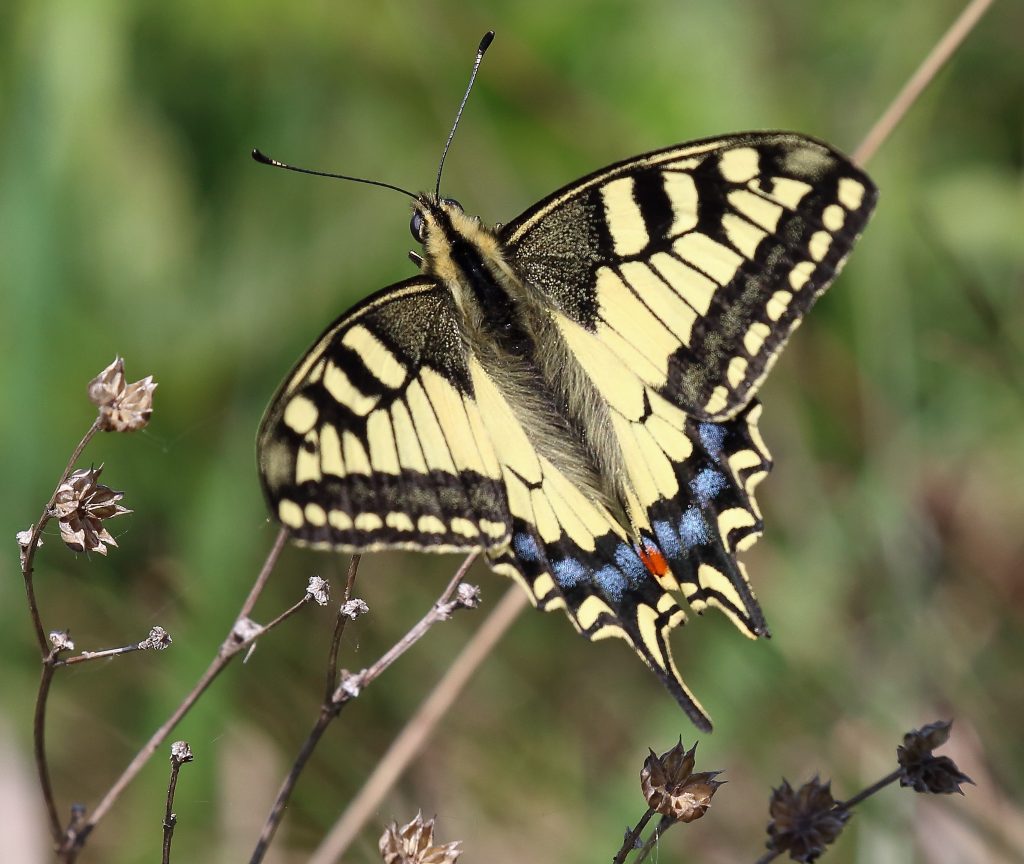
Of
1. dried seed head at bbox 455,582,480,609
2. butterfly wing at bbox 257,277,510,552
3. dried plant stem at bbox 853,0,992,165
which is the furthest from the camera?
dried plant stem at bbox 853,0,992,165

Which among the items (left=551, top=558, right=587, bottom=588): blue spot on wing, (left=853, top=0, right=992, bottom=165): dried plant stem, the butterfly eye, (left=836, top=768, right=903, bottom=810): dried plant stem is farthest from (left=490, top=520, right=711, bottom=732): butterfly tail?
(left=853, top=0, right=992, bottom=165): dried plant stem

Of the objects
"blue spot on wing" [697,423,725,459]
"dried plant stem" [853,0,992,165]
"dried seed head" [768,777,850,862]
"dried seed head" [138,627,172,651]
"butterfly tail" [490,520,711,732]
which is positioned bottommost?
"dried seed head" [768,777,850,862]

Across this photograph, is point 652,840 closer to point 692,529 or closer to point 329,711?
point 329,711

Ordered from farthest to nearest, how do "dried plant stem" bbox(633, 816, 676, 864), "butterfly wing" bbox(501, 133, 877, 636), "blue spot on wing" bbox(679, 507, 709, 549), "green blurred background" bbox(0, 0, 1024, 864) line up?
"green blurred background" bbox(0, 0, 1024, 864)
"blue spot on wing" bbox(679, 507, 709, 549)
"butterfly wing" bbox(501, 133, 877, 636)
"dried plant stem" bbox(633, 816, 676, 864)

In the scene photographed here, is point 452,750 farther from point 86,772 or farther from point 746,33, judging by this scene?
point 746,33

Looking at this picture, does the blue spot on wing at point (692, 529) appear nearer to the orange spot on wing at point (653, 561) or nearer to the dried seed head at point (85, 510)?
the orange spot on wing at point (653, 561)

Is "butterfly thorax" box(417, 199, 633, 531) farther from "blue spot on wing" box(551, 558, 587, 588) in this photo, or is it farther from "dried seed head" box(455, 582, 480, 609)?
"dried seed head" box(455, 582, 480, 609)

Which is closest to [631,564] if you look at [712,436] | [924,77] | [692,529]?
[692,529]

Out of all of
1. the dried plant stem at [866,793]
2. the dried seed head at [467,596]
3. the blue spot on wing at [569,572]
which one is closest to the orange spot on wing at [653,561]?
the blue spot on wing at [569,572]
